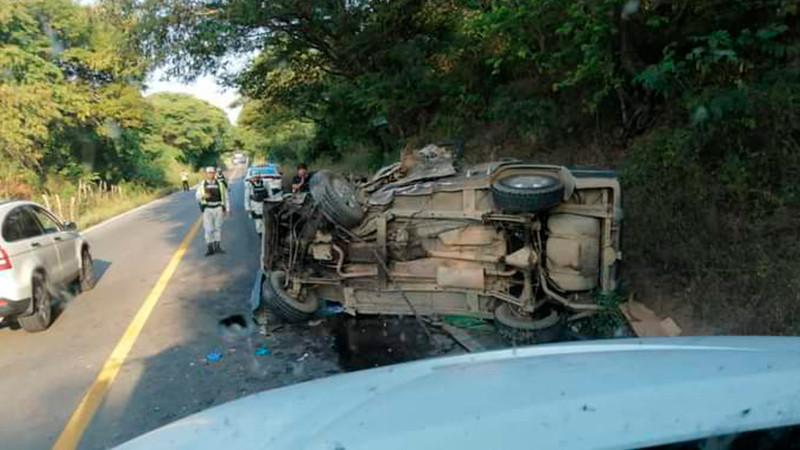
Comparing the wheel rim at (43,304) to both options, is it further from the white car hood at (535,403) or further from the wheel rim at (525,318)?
the white car hood at (535,403)

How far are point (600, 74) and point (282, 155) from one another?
158 ft

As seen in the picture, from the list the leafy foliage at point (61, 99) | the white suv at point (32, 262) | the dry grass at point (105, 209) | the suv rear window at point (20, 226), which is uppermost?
the leafy foliage at point (61, 99)

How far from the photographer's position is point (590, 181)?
5691 mm

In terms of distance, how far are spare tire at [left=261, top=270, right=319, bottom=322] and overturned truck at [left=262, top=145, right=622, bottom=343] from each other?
1 centimetres

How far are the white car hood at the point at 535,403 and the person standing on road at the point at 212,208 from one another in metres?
9.49

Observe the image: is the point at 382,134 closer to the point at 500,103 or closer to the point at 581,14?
the point at 500,103

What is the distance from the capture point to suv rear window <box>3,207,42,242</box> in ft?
22.3

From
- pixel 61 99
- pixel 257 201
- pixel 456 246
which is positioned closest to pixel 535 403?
pixel 456 246

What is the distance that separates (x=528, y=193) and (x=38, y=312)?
5584 mm

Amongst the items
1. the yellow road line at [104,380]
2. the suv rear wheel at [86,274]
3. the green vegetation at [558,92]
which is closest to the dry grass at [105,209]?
the green vegetation at [558,92]

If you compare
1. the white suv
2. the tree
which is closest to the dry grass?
the white suv

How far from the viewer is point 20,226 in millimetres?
7207

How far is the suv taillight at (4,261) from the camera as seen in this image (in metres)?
6.40

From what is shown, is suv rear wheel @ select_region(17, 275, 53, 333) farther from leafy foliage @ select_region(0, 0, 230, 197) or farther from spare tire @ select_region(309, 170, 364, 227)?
leafy foliage @ select_region(0, 0, 230, 197)
